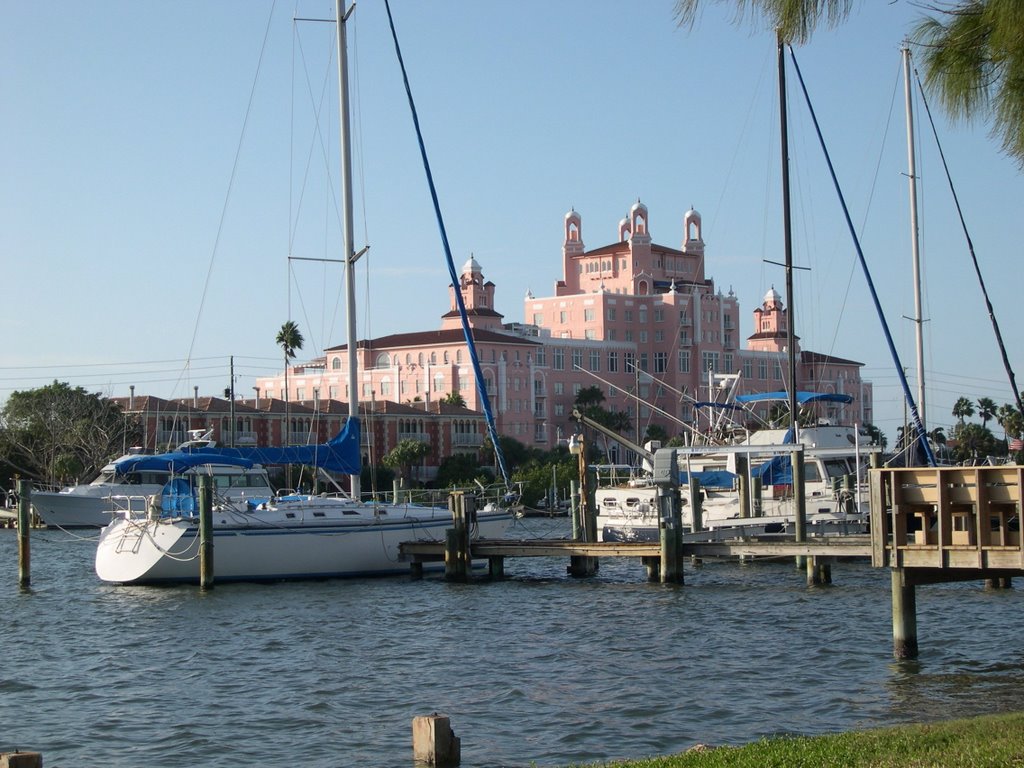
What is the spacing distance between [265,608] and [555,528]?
130ft

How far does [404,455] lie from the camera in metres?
107

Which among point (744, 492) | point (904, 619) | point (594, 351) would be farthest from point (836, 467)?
point (594, 351)

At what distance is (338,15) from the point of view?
40.5 m

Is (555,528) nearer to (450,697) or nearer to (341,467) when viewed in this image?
(341,467)

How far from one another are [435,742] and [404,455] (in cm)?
9095

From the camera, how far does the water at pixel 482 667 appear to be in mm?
20047

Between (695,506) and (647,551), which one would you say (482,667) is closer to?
(647,551)

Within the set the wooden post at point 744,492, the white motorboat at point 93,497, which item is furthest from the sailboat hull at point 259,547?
the white motorboat at point 93,497

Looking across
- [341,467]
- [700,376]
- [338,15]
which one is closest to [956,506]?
[341,467]

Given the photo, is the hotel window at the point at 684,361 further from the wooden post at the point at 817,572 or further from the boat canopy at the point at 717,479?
the wooden post at the point at 817,572

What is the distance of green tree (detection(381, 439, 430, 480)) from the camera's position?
10700cm

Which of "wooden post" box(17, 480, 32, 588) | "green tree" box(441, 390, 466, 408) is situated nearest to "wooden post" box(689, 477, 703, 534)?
"wooden post" box(17, 480, 32, 588)

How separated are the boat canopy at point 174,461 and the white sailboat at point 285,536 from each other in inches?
59.7

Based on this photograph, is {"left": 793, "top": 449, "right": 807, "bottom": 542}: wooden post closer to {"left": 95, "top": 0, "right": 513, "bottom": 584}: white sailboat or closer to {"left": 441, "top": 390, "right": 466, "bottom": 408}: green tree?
{"left": 95, "top": 0, "right": 513, "bottom": 584}: white sailboat
